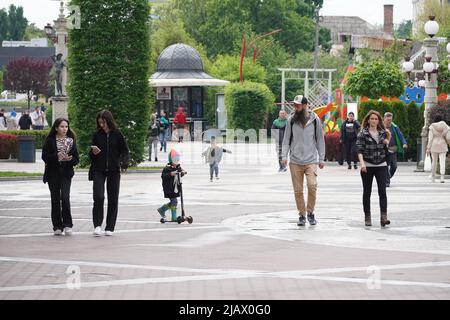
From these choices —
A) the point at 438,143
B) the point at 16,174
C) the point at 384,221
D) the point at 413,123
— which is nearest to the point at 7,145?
the point at 16,174

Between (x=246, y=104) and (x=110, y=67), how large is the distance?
29510mm

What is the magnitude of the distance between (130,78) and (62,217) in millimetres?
19640

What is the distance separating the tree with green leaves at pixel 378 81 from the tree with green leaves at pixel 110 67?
8768 mm

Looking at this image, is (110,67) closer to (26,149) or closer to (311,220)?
(26,149)

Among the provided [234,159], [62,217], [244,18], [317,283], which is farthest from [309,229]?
[244,18]

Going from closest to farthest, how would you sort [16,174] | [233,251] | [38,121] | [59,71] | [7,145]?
[233,251] → [16,174] → [7,145] → [59,71] → [38,121]

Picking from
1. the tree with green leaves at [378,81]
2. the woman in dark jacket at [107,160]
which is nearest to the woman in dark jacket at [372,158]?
the woman in dark jacket at [107,160]

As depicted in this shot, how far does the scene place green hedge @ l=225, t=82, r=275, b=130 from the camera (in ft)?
213

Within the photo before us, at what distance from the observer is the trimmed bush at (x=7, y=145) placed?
135 ft

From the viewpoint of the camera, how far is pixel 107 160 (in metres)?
16.5

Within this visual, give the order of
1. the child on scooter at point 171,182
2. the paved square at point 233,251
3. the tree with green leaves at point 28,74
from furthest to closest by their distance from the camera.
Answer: the tree with green leaves at point 28,74 → the child on scooter at point 171,182 → the paved square at point 233,251

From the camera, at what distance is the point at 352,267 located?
1255 cm

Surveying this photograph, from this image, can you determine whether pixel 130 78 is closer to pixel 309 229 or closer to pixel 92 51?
pixel 92 51

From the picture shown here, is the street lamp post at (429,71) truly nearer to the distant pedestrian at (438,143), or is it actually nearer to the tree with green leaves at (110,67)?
the distant pedestrian at (438,143)
